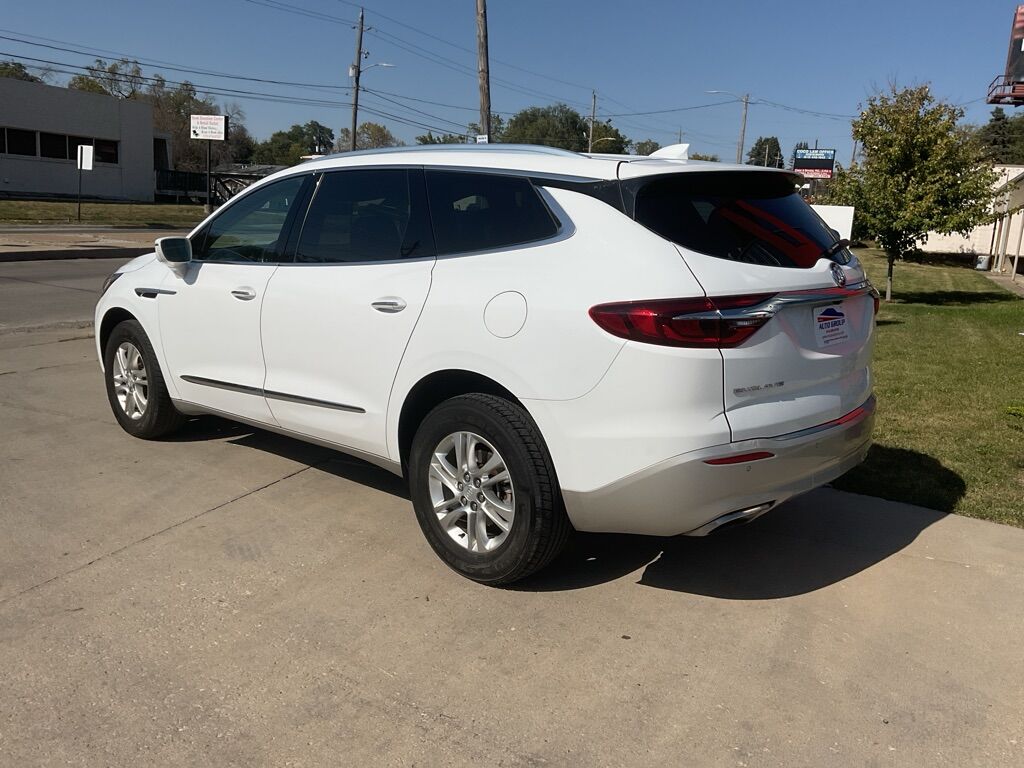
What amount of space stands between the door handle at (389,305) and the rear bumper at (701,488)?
45.3 inches

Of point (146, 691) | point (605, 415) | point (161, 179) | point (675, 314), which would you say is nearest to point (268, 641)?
point (146, 691)

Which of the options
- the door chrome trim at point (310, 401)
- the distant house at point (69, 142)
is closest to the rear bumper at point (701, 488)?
the door chrome trim at point (310, 401)

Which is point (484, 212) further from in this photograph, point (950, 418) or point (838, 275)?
point (950, 418)

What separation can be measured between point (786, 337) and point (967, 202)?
16650 mm

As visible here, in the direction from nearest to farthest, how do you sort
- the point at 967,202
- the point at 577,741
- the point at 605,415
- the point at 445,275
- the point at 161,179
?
1. the point at 577,741
2. the point at 605,415
3. the point at 445,275
4. the point at 967,202
5. the point at 161,179

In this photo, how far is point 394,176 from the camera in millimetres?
4176

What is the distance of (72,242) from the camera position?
2333 cm

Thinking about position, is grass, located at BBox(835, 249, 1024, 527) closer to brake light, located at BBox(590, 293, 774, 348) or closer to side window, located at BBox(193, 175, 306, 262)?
brake light, located at BBox(590, 293, 774, 348)

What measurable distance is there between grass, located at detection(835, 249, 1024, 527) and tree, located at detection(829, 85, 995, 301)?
3523 millimetres

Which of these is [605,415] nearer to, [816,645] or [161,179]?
[816,645]

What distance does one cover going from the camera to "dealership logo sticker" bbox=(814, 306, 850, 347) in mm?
3479

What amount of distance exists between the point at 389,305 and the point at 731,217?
1.51 m

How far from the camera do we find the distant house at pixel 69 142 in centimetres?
4262

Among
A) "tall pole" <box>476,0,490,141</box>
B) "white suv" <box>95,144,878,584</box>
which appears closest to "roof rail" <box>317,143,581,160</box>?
"white suv" <box>95,144,878,584</box>
